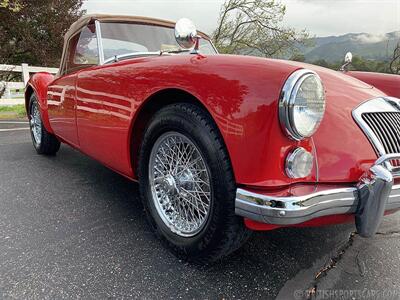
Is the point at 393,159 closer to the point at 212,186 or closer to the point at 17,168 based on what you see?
the point at 212,186

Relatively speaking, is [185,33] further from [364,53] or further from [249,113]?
[364,53]

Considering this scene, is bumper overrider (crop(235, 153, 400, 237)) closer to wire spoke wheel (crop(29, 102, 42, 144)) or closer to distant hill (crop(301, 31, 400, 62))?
distant hill (crop(301, 31, 400, 62))

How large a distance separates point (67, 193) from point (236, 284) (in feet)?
5.70

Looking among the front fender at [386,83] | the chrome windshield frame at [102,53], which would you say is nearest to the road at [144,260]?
the front fender at [386,83]

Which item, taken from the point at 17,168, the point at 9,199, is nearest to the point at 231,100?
the point at 9,199

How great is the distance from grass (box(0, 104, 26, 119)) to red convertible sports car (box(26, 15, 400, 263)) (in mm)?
6717

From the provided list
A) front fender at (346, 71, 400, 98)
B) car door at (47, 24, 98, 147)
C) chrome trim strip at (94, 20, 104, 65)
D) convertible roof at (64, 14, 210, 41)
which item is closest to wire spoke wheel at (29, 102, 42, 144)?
car door at (47, 24, 98, 147)

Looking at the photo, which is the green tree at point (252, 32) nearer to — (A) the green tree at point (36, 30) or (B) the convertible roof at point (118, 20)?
(A) the green tree at point (36, 30)

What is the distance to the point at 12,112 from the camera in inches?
335

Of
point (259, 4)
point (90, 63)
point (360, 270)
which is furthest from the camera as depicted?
point (259, 4)

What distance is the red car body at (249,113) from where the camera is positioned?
1.44 metres

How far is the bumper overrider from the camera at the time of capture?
54.9 inches

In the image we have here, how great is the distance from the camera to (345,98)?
1747 millimetres

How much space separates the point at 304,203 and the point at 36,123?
3737 millimetres
